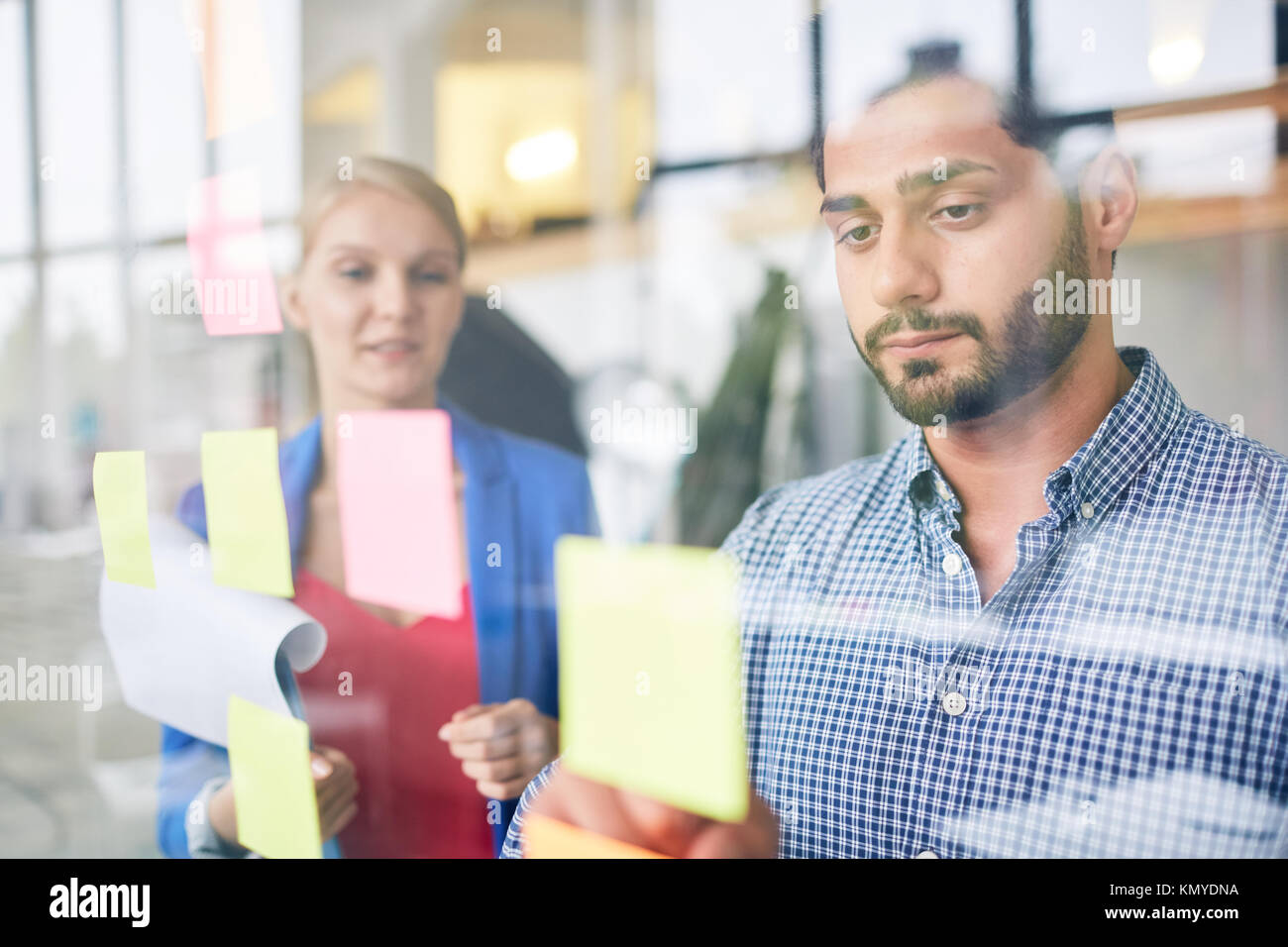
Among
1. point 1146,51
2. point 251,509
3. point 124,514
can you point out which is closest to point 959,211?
point 1146,51

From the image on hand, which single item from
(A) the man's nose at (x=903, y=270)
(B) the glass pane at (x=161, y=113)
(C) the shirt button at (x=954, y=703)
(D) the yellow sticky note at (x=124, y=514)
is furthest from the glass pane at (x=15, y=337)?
(C) the shirt button at (x=954, y=703)

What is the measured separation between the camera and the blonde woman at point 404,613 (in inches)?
62.9

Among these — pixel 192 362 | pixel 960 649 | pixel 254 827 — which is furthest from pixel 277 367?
pixel 960 649

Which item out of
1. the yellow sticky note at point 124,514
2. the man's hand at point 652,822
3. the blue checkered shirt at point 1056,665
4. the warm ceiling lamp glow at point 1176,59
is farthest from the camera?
the yellow sticky note at point 124,514

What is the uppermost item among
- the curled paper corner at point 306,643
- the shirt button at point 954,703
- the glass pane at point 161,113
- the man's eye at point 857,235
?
the glass pane at point 161,113

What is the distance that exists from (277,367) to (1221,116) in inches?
60.6

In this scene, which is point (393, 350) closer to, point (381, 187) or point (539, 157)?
point (381, 187)

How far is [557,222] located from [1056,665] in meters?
1.03

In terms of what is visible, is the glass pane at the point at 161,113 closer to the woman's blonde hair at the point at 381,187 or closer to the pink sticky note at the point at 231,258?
the pink sticky note at the point at 231,258

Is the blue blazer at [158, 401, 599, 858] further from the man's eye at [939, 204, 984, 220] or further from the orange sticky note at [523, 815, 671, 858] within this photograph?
the man's eye at [939, 204, 984, 220]

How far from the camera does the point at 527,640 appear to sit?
1.60 m

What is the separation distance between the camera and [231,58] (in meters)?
1.68

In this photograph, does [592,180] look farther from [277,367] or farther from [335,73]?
[277,367]

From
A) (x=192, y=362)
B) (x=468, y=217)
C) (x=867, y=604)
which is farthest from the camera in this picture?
(x=192, y=362)
